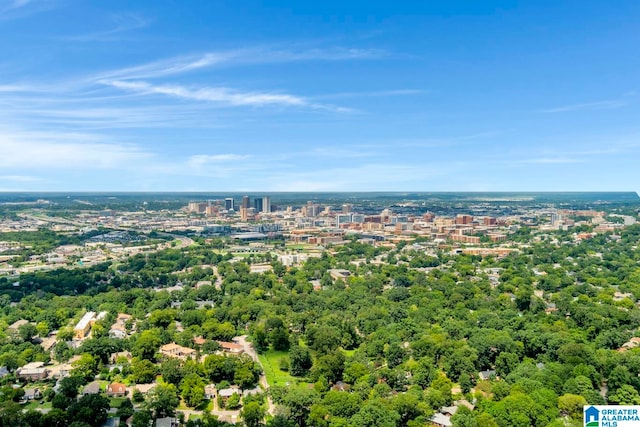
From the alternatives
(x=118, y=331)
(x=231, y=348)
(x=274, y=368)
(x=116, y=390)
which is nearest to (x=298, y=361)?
(x=274, y=368)

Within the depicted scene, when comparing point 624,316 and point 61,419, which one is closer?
point 61,419

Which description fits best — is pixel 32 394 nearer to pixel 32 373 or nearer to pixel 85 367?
pixel 32 373

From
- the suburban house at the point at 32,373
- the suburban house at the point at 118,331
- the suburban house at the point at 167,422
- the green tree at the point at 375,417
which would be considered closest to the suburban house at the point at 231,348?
the suburban house at the point at 118,331

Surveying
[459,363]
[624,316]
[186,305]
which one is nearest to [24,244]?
[186,305]

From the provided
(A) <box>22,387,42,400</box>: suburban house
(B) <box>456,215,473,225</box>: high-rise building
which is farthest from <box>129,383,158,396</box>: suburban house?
(B) <box>456,215,473,225</box>: high-rise building

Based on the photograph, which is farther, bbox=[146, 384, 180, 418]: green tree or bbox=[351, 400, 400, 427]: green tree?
bbox=[146, 384, 180, 418]: green tree

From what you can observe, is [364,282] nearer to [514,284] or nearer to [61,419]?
[514,284]

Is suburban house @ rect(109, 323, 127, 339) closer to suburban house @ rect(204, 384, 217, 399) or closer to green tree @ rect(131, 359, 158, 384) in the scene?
green tree @ rect(131, 359, 158, 384)
